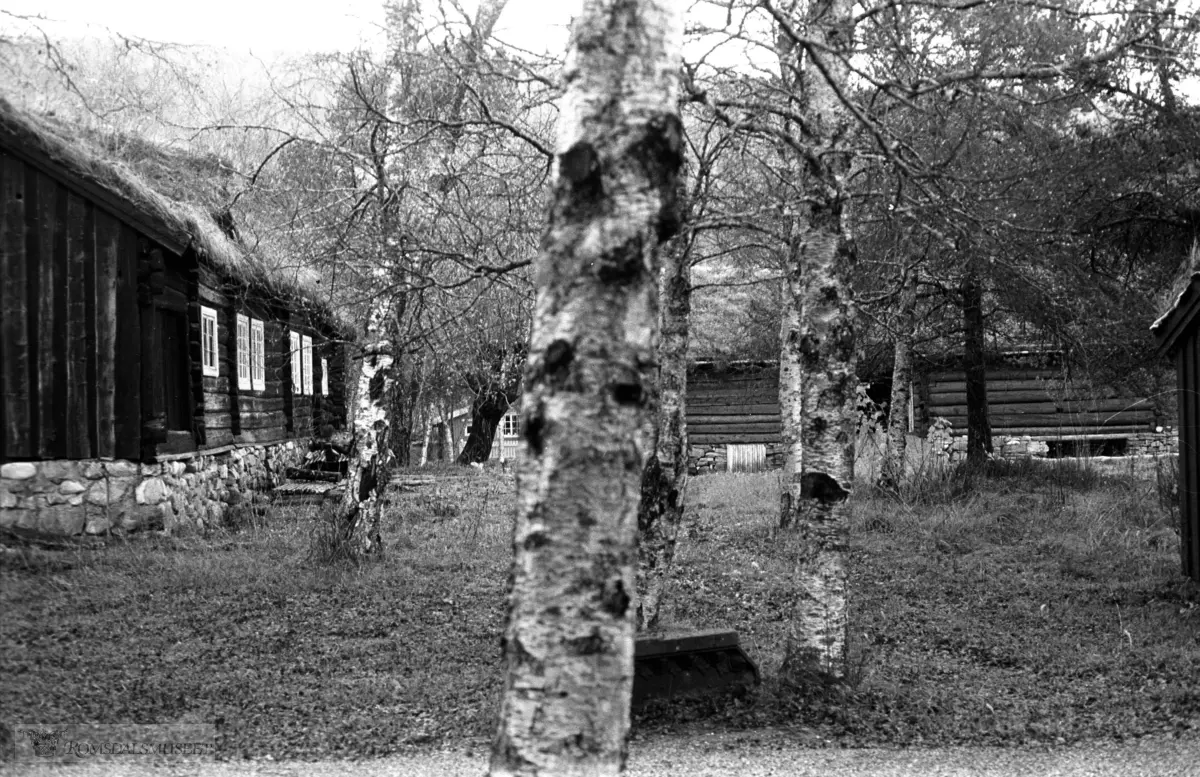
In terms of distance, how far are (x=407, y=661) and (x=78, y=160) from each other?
6817mm

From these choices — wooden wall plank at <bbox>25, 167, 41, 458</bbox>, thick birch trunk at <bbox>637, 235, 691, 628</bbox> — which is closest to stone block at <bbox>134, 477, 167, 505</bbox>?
wooden wall plank at <bbox>25, 167, 41, 458</bbox>

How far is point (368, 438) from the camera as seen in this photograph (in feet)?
35.8

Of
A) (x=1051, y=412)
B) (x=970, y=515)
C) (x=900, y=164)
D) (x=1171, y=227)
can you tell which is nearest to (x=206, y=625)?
(x=900, y=164)

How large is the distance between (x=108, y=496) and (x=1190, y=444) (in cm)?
1071

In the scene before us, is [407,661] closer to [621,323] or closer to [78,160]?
[621,323]

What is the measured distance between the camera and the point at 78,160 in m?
11.2

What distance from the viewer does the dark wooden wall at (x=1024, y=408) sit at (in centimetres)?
2434

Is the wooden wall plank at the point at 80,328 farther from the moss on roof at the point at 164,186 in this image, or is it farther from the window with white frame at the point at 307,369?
the window with white frame at the point at 307,369

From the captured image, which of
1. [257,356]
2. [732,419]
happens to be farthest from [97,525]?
[732,419]

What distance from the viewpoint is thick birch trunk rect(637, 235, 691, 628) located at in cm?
727

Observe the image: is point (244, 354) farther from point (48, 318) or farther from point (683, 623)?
point (683, 623)

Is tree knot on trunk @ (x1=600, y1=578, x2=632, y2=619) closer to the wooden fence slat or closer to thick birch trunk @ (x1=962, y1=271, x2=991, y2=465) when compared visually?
the wooden fence slat

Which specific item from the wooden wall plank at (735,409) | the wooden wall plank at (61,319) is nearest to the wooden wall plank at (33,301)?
the wooden wall plank at (61,319)

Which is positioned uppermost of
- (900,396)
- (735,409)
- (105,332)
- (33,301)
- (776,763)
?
(33,301)
